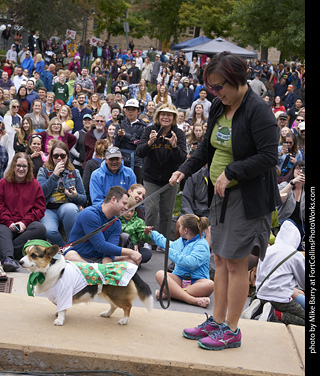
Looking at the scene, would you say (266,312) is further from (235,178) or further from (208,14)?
(208,14)

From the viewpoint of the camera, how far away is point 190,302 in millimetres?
6492

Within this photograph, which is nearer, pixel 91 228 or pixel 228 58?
pixel 228 58

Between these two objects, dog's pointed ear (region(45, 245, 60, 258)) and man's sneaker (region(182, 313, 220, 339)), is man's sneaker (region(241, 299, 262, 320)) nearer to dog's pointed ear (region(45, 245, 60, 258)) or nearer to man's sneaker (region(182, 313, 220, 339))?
man's sneaker (region(182, 313, 220, 339))

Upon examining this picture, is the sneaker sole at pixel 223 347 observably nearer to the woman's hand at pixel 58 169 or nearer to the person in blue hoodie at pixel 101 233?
the person in blue hoodie at pixel 101 233

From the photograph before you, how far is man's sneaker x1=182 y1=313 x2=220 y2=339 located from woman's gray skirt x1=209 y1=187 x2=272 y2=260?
549 millimetres

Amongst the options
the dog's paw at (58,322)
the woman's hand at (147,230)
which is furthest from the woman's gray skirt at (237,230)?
the woman's hand at (147,230)

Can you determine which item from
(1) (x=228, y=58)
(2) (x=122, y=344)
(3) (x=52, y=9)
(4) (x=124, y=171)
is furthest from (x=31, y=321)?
(3) (x=52, y=9)

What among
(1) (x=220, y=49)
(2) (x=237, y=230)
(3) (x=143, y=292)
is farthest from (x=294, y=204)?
(1) (x=220, y=49)

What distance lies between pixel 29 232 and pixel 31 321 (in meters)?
3.18

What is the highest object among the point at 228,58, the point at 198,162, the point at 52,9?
the point at 52,9

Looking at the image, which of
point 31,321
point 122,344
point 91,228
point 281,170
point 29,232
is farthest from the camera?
point 281,170

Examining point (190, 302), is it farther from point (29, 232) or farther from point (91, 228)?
point (29, 232)

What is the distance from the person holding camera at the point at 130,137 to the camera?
34.4 feet

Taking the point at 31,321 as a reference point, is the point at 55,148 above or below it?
above
